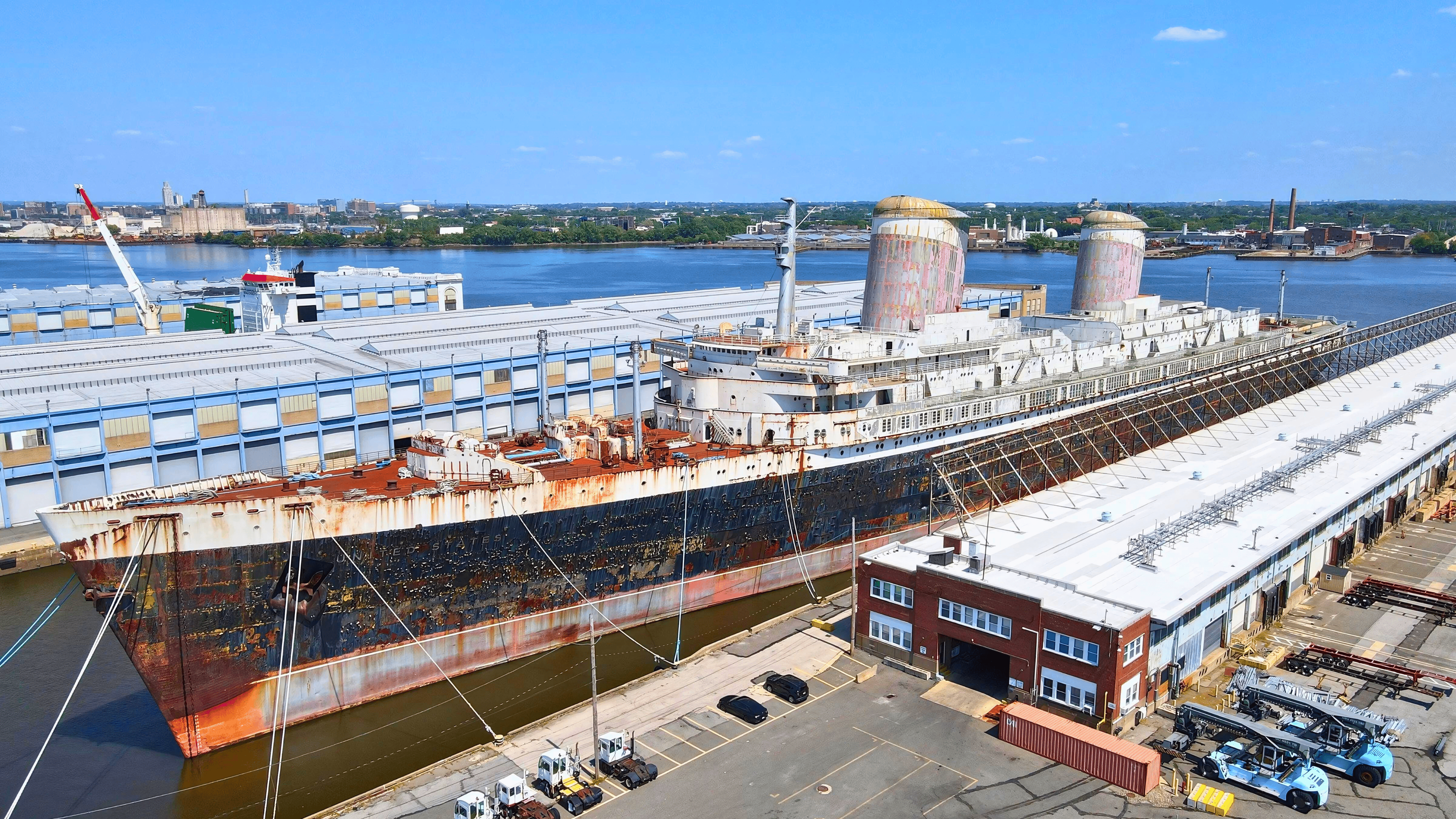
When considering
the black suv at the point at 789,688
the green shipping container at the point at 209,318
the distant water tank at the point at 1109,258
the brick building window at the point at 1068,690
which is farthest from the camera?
the green shipping container at the point at 209,318

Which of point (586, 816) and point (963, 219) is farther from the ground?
point (963, 219)

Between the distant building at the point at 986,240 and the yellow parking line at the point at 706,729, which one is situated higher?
the distant building at the point at 986,240

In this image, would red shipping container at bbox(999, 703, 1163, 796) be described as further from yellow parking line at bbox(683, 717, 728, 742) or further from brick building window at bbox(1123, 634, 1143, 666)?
yellow parking line at bbox(683, 717, 728, 742)

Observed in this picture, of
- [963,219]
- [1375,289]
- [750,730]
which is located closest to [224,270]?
[963,219]

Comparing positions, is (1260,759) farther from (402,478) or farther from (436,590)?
(402,478)

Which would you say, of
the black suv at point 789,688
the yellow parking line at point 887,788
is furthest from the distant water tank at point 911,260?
the yellow parking line at point 887,788

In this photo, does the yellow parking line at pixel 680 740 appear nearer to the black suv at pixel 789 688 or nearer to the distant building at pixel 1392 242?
the black suv at pixel 789 688

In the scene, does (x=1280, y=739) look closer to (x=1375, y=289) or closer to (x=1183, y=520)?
(x=1183, y=520)

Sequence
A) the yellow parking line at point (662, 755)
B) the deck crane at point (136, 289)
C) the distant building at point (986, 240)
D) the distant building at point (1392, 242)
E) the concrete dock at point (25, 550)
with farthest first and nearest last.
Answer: the distant building at point (986, 240) < the distant building at point (1392, 242) < the deck crane at point (136, 289) < the concrete dock at point (25, 550) < the yellow parking line at point (662, 755)
